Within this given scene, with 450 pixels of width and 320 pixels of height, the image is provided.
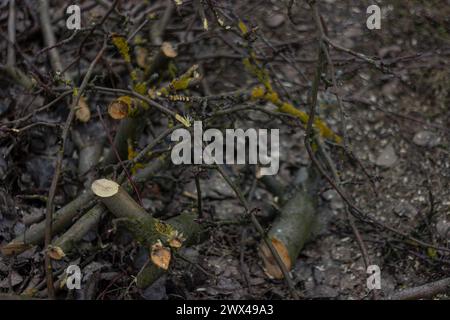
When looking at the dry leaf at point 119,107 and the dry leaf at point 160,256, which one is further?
the dry leaf at point 119,107

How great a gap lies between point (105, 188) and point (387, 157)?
1.86 meters

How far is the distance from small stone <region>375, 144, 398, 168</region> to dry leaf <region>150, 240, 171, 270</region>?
168cm

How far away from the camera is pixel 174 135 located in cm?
285

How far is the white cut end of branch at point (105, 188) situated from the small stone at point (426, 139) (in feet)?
6.55

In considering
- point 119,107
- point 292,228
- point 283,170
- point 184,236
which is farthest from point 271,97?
point 184,236

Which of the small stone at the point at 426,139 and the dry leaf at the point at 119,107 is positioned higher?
the dry leaf at the point at 119,107

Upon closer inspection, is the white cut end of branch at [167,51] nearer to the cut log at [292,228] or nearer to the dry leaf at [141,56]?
the dry leaf at [141,56]

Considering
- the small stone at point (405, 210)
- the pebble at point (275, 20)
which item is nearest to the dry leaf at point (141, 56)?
the pebble at point (275, 20)

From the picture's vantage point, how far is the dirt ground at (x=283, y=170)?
2.83 m

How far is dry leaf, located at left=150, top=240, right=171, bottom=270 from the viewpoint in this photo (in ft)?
7.82

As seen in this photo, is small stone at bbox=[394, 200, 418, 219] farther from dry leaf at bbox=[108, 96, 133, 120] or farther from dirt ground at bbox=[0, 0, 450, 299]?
→ dry leaf at bbox=[108, 96, 133, 120]

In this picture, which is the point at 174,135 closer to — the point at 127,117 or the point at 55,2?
the point at 127,117

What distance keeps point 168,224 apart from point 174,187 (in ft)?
2.65
